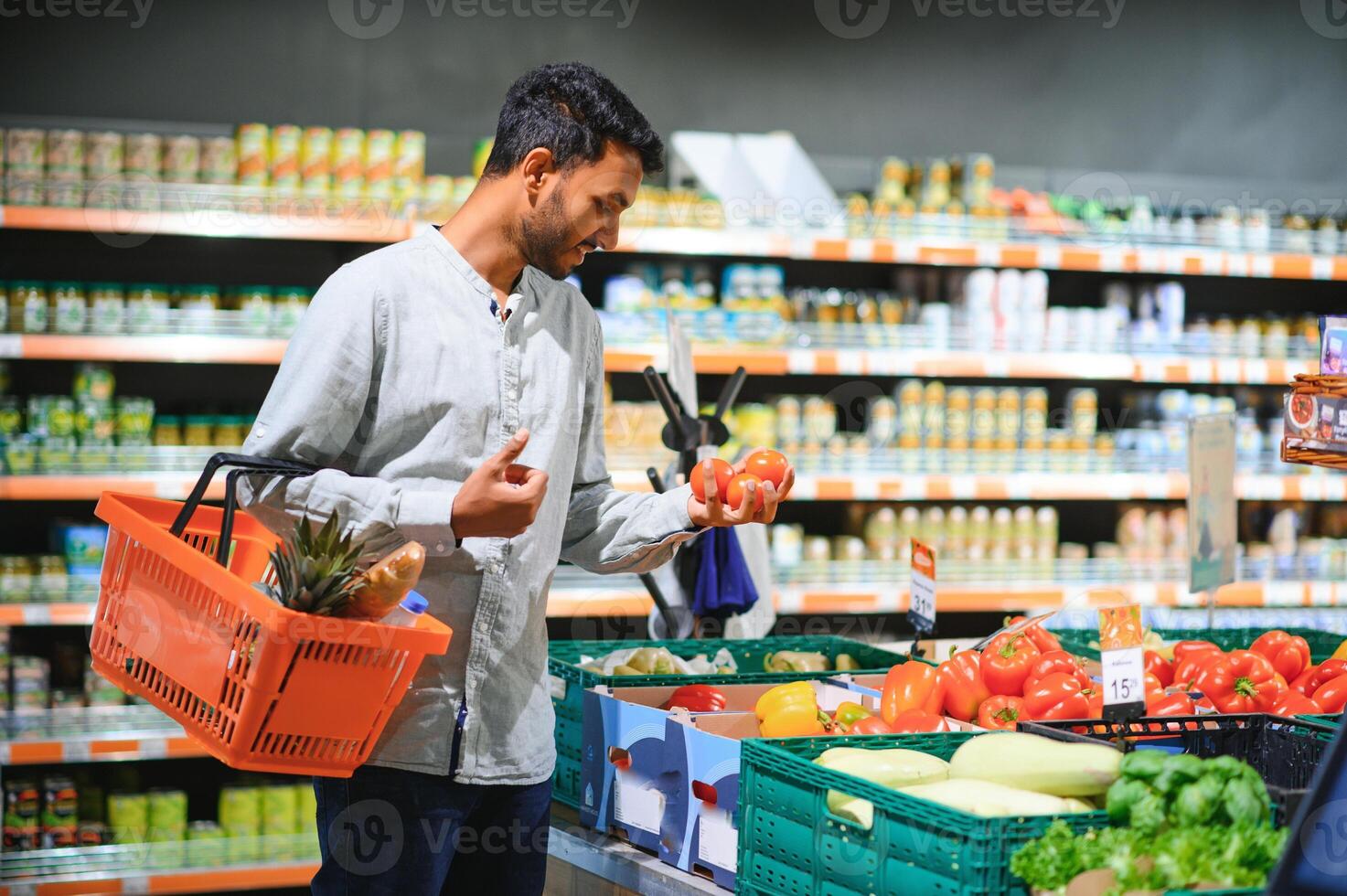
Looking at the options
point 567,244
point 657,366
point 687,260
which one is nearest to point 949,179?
point 687,260

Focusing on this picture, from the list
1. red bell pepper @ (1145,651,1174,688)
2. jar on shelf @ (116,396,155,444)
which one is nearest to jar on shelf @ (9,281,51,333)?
jar on shelf @ (116,396,155,444)

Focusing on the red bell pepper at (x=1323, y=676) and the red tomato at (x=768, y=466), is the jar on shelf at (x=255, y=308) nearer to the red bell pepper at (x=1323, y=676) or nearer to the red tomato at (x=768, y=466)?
the red tomato at (x=768, y=466)

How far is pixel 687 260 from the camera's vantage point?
488 cm

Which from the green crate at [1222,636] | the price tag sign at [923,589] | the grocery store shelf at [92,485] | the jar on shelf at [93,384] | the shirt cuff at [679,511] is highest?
the jar on shelf at [93,384]

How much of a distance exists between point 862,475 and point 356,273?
10.3ft

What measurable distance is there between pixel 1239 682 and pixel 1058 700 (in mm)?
419

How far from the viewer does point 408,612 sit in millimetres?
1612

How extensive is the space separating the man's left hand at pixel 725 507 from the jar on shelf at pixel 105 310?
2729 mm

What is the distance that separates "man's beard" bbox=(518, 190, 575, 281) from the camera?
175 centimetres

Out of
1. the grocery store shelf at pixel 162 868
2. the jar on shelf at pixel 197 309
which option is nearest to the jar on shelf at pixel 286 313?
the jar on shelf at pixel 197 309

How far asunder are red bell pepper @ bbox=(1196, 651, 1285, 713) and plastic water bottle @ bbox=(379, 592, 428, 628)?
142 cm

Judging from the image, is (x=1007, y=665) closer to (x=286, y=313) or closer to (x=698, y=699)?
(x=698, y=699)

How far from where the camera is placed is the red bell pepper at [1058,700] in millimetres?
2076

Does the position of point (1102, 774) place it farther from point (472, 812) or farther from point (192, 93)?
point (192, 93)
